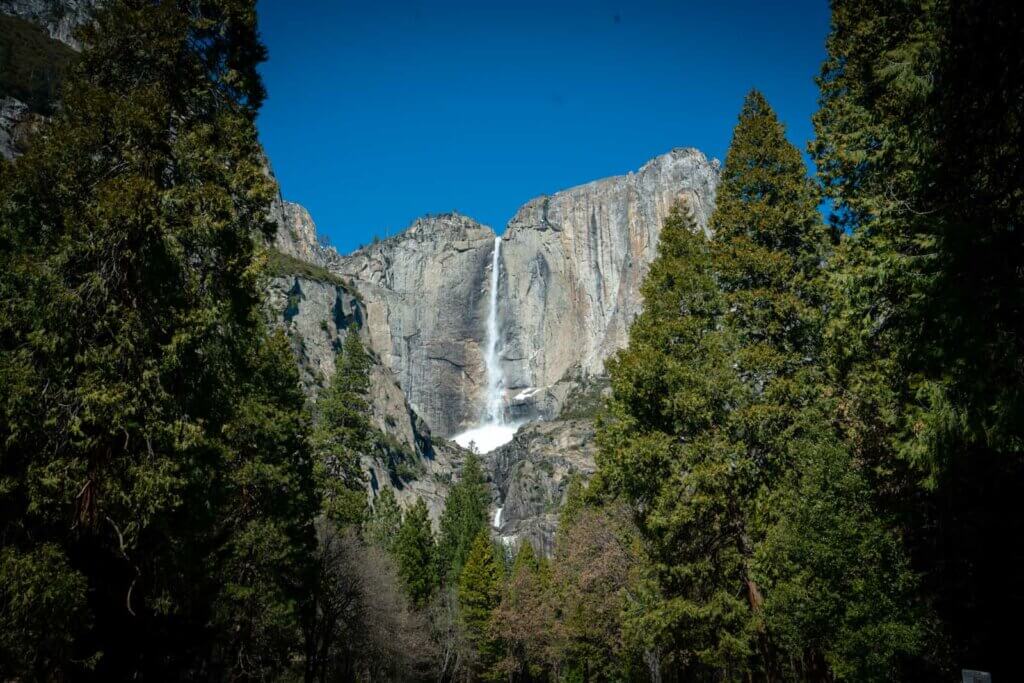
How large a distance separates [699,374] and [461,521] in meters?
41.4

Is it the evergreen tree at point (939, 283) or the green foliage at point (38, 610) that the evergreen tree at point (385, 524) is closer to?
the evergreen tree at point (939, 283)

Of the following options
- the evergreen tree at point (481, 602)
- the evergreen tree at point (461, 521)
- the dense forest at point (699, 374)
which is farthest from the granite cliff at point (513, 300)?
the dense forest at point (699, 374)

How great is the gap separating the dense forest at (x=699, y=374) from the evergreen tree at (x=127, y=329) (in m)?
0.04

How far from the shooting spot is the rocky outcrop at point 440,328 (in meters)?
177

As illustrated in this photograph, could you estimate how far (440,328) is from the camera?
582 feet

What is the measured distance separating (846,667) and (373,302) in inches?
6886

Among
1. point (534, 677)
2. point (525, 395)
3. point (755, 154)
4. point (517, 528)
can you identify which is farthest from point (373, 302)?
point (755, 154)

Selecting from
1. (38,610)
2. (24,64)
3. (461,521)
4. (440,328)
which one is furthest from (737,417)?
(440,328)

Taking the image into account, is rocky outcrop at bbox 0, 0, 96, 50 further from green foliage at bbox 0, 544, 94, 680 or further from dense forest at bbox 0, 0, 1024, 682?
green foliage at bbox 0, 544, 94, 680

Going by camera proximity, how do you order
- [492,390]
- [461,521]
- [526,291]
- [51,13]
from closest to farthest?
[461,521]
[51,13]
[526,291]
[492,390]

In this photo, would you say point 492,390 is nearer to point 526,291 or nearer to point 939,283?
point 526,291

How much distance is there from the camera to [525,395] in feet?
573

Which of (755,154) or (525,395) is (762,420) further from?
(525,395)

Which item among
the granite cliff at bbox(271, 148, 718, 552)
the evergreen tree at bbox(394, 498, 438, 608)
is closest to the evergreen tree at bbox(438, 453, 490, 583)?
the evergreen tree at bbox(394, 498, 438, 608)
